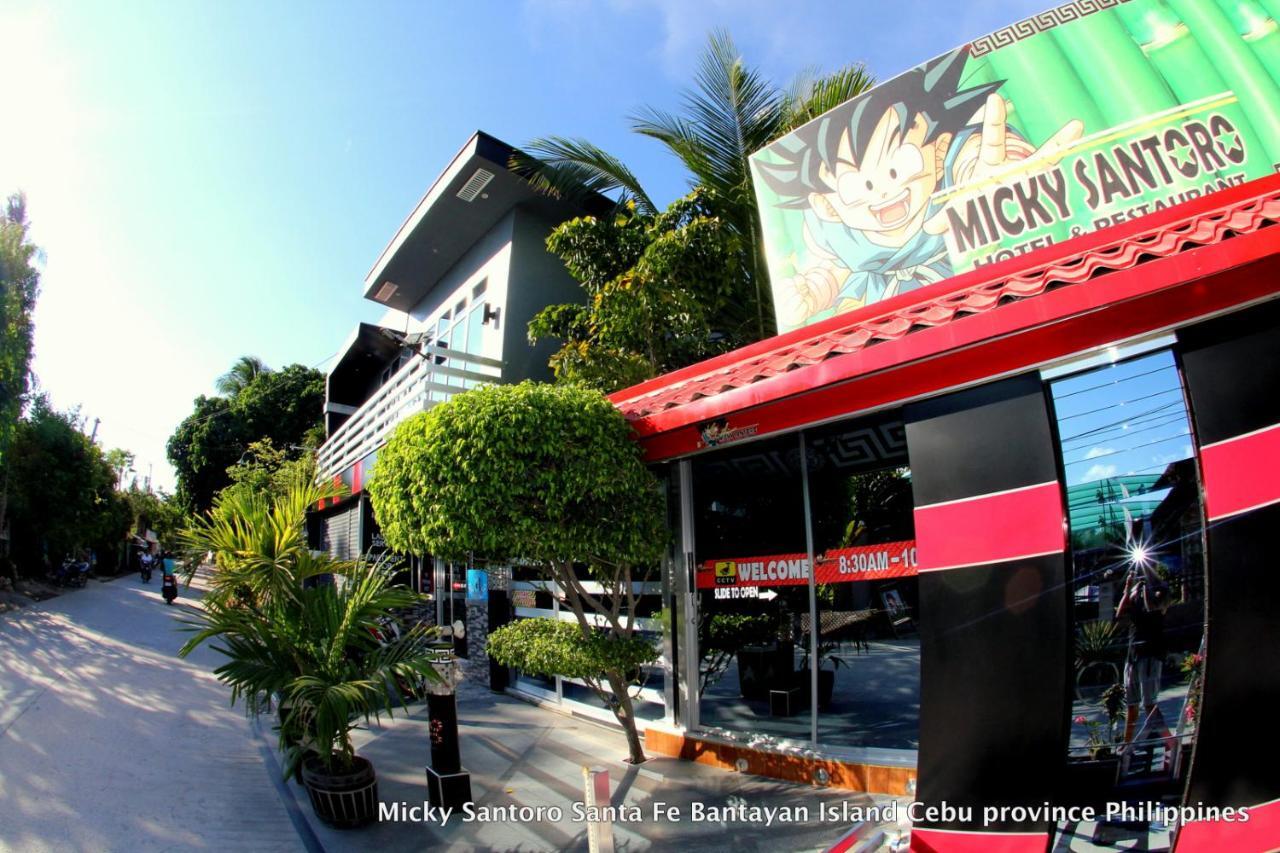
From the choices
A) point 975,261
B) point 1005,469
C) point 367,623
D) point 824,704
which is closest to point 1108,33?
point 975,261

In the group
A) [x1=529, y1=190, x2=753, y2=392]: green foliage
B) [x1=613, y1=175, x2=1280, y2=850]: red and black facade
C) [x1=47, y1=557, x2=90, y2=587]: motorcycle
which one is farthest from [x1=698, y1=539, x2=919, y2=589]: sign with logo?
[x1=47, y1=557, x2=90, y2=587]: motorcycle

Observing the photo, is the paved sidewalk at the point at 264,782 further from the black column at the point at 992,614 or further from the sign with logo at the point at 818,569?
the sign with logo at the point at 818,569

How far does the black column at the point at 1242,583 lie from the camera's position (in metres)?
3.18

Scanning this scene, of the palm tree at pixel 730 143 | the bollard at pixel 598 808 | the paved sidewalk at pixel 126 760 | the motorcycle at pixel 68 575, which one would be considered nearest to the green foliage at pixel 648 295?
the palm tree at pixel 730 143

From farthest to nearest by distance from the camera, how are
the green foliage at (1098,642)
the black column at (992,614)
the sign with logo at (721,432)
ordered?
the sign with logo at (721,432) → the green foliage at (1098,642) → the black column at (992,614)

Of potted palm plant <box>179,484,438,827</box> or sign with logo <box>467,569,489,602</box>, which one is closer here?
potted palm plant <box>179,484,438,827</box>

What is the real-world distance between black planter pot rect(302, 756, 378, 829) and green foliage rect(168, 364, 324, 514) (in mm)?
25292

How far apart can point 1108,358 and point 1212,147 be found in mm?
2848

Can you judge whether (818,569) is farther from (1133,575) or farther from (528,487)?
(528,487)

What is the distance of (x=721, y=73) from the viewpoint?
9539 millimetres

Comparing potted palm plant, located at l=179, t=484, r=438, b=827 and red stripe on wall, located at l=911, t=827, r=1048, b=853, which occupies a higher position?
potted palm plant, located at l=179, t=484, r=438, b=827

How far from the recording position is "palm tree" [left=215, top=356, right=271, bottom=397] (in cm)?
3538

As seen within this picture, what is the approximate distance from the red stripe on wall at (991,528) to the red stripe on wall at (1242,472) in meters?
0.64

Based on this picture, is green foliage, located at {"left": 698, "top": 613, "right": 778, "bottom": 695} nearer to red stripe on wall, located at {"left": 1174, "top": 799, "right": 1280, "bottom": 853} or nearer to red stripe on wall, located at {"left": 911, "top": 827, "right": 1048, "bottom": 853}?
red stripe on wall, located at {"left": 911, "top": 827, "right": 1048, "bottom": 853}
